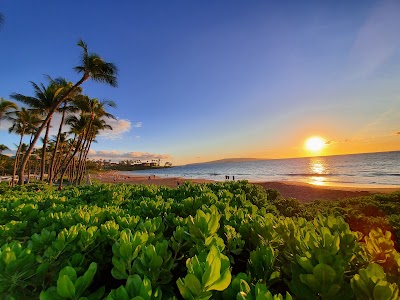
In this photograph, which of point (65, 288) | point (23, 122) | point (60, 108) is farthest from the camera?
point (23, 122)

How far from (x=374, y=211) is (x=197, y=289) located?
694 centimetres

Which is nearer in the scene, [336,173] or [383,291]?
[383,291]

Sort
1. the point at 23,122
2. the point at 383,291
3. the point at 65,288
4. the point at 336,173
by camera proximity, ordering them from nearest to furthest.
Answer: the point at 383,291 < the point at 65,288 < the point at 23,122 < the point at 336,173

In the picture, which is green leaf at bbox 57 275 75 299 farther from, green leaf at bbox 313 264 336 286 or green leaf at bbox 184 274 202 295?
green leaf at bbox 313 264 336 286

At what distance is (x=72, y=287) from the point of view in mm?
896

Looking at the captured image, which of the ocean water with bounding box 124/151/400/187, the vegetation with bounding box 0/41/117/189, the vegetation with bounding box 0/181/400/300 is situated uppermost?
the vegetation with bounding box 0/41/117/189

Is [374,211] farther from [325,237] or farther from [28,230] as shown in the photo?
[28,230]

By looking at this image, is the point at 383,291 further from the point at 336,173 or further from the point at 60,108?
the point at 336,173

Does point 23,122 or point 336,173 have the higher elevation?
point 23,122

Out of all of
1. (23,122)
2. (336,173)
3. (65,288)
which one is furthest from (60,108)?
(336,173)

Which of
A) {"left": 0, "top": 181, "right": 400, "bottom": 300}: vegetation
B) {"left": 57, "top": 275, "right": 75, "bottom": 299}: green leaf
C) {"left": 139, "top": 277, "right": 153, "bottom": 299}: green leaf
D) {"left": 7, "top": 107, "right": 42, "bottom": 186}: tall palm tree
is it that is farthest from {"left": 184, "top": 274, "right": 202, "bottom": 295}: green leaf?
{"left": 7, "top": 107, "right": 42, "bottom": 186}: tall palm tree

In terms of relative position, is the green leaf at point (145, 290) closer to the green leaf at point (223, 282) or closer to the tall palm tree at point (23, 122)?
the green leaf at point (223, 282)

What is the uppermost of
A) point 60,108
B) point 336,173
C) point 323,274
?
point 60,108

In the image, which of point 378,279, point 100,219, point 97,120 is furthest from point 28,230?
point 97,120
